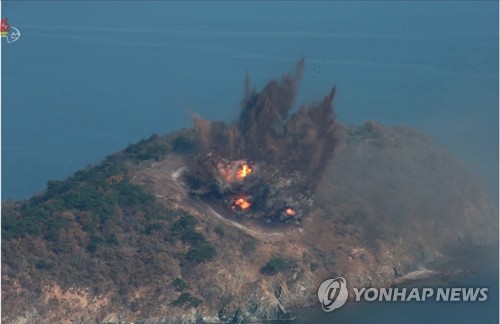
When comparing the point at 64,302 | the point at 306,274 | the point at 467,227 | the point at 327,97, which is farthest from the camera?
the point at 467,227

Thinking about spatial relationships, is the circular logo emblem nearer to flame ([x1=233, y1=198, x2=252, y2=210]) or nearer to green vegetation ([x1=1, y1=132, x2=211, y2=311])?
green vegetation ([x1=1, y1=132, x2=211, y2=311])

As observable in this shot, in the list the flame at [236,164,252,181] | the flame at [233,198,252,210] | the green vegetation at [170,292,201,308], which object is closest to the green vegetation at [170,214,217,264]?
the green vegetation at [170,292,201,308]

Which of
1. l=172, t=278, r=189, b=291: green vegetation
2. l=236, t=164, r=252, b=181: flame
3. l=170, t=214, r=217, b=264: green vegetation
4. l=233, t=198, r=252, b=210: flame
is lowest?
l=172, t=278, r=189, b=291: green vegetation

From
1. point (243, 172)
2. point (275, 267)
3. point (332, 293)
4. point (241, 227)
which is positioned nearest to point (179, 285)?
point (275, 267)

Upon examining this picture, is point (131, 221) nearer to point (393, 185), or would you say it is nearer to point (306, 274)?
point (306, 274)

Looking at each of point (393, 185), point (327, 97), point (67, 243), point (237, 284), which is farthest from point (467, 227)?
point (67, 243)

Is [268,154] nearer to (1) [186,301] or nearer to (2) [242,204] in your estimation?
(2) [242,204]

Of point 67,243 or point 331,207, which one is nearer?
point 67,243
